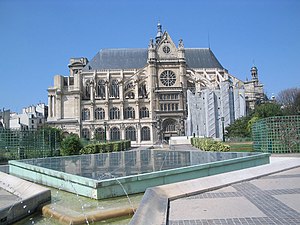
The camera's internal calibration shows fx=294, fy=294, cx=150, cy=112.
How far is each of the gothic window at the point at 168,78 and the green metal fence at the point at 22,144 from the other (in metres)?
38.4

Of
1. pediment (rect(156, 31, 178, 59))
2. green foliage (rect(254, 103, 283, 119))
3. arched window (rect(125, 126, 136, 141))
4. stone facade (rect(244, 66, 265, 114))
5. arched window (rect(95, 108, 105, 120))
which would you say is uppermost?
pediment (rect(156, 31, 178, 59))

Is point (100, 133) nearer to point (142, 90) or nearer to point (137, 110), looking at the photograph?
point (137, 110)

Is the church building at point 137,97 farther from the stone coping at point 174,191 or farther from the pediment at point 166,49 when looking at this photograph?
the stone coping at point 174,191

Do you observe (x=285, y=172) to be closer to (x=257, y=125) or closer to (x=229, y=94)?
(x=257, y=125)

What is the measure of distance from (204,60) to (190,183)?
201 feet

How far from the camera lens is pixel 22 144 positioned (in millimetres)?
20250

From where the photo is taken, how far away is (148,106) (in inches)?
2238

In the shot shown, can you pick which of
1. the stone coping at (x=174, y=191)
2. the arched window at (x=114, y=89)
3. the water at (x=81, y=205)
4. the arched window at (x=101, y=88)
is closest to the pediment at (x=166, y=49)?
the arched window at (x=114, y=89)

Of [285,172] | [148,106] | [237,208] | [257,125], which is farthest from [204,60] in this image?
[237,208]

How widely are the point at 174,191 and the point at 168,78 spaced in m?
52.4

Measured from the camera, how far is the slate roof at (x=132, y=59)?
6378 centimetres

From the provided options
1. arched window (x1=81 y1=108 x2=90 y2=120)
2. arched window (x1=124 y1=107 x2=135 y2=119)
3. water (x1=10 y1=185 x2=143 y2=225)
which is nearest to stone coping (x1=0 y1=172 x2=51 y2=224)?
water (x1=10 y1=185 x2=143 y2=225)

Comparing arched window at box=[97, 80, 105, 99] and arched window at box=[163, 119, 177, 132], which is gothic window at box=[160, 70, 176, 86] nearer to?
arched window at box=[163, 119, 177, 132]

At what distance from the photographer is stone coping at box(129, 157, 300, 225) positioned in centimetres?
459
